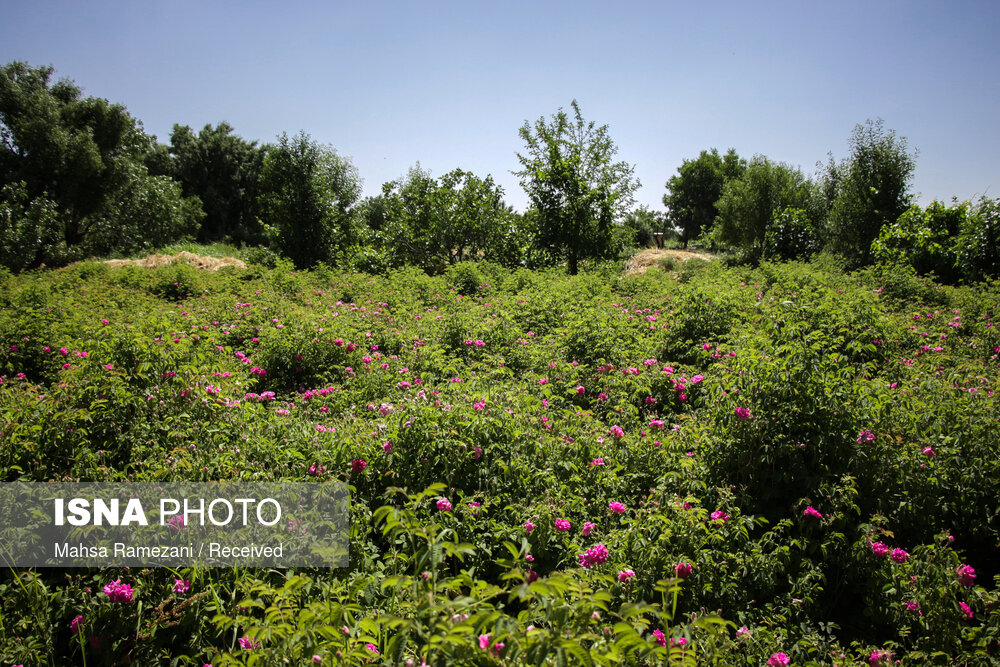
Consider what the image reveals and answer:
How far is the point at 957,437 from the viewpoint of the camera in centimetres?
313

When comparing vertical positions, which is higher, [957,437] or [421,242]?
[421,242]

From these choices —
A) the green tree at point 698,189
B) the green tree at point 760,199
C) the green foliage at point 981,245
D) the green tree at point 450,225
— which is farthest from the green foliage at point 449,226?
the green tree at point 698,189

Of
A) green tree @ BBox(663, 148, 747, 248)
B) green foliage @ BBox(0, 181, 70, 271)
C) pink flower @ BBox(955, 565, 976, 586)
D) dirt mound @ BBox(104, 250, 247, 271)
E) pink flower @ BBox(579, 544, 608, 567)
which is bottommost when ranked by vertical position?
pink flower @ BBox(955, 565, 976, 586)

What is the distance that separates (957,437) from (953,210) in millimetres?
11217

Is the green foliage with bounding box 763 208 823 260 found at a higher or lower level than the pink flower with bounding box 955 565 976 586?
higher

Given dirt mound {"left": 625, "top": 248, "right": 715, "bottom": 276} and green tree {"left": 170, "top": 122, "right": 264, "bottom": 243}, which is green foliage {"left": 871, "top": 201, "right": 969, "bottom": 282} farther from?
green tree {"left": 170, "top": 122, "right": 264, "bottom": 243}

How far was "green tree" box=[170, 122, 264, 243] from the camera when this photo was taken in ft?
124

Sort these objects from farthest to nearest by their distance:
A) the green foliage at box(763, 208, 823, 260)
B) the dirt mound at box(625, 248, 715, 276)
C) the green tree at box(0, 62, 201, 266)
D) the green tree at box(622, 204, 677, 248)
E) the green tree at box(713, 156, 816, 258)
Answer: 1. the green tree at box(622, 204, 677, 248)
2. the green tree at box(713, 156, 816, 258)
3. the dirt mound at box(625, 248, 715, 276)
4. the green tree at box(0, 62, 201, 266)
5. the green foliage at box(763, 208, 823, 260)

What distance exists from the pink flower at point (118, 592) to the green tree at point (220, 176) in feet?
132

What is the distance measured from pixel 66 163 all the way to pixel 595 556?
21543 millimetres

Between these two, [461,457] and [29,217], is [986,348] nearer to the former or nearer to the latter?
[461,457]

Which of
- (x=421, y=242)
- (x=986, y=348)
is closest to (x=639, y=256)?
(x=421, y=242)

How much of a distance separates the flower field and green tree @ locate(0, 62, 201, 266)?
14.4 m

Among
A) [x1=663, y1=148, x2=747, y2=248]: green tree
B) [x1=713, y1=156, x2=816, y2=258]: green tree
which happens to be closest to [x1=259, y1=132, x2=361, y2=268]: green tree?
[x1=713, y1=156, x2=816, y2=258]: green tree
